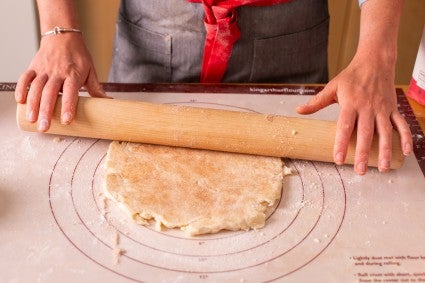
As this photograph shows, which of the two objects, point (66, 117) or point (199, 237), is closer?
point (199, 237)

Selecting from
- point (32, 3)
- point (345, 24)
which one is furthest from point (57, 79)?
point (345, 24)

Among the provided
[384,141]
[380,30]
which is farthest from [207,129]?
[380,30]

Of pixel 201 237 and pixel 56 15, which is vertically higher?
pixel 56 15

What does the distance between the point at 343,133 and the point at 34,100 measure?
60 cm

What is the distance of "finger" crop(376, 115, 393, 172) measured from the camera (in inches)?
37.9

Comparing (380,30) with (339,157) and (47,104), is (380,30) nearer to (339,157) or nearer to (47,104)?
(339,157)

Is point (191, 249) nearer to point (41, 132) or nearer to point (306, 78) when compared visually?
point (41, 132)

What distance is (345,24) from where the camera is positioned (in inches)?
78.6

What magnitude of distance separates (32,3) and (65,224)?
3.86 ft

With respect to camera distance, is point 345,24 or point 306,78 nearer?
point 306,78

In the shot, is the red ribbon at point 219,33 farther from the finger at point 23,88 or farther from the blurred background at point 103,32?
the blurred background at point 103,32

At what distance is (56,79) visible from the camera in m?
1.07

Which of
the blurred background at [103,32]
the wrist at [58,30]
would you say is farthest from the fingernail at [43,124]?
the blurred background at [103,32]

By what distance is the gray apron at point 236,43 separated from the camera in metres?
1.28
